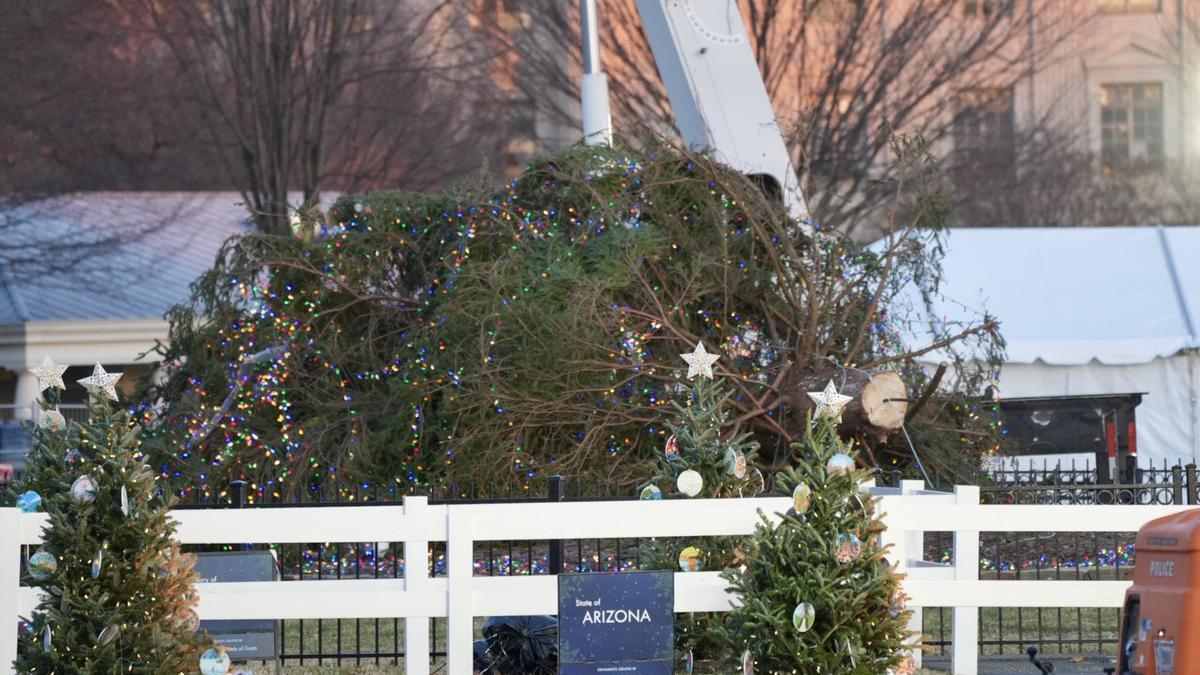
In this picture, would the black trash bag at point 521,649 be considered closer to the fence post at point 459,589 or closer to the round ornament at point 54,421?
the fence post at point 459,589

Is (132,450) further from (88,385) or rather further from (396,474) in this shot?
(396,474)

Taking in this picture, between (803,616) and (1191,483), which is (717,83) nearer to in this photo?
(1191,483)

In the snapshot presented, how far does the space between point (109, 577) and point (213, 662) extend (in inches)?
23.6

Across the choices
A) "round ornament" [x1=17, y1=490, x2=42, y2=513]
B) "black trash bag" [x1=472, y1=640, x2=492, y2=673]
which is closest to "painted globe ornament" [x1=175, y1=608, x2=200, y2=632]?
"round ornament" [x1=17, y1=490, x2=42, y2=513]

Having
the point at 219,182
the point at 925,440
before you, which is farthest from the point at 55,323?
the point at 925,440

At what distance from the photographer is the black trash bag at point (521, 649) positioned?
8.38 m

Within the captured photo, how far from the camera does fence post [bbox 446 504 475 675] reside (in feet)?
23.8

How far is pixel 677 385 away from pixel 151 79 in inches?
626

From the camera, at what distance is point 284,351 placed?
13219 mm

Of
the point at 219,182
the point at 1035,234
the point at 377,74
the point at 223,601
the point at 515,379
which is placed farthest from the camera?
the point at 219,182

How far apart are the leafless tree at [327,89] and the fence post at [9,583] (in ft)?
42.5

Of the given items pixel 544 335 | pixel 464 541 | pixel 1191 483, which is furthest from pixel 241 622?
pixel 1191 483

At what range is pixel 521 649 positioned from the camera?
8.41m

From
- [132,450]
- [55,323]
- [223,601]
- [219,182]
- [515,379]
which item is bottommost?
[223,601]
